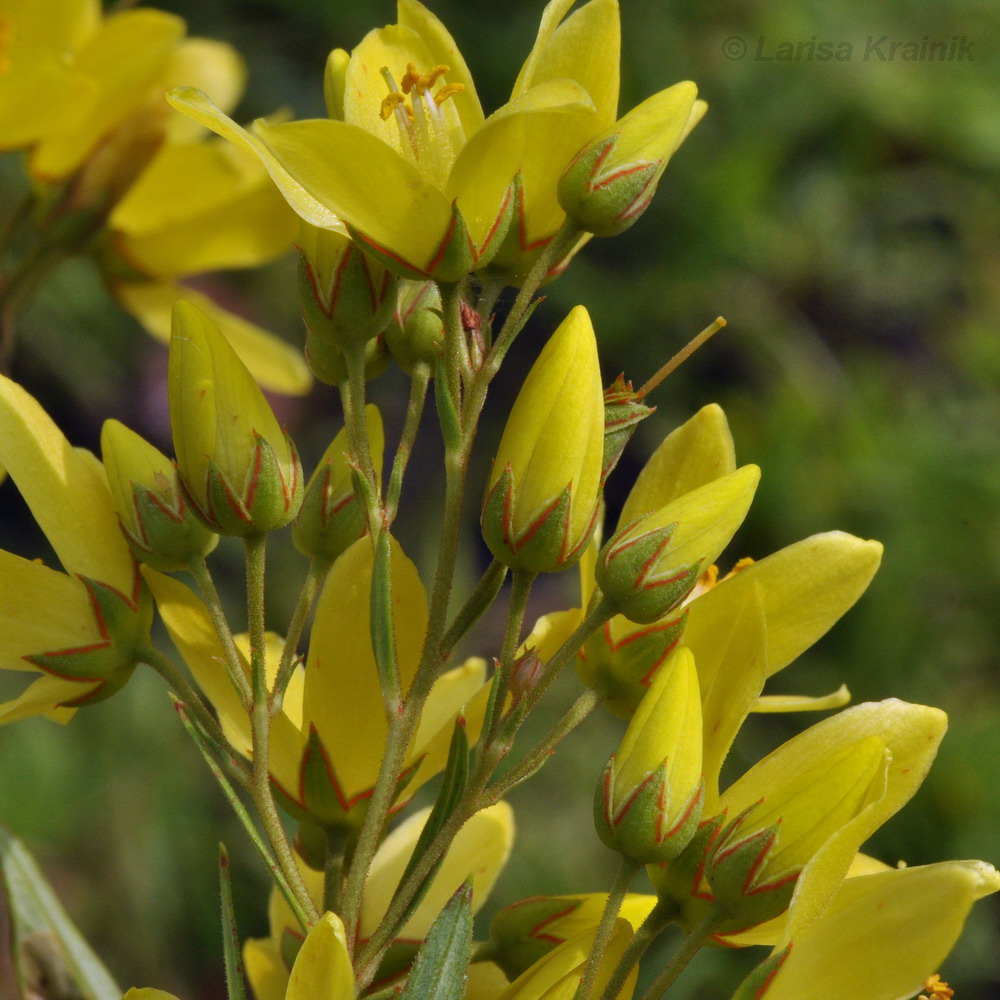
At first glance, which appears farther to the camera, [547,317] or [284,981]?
[547,317]

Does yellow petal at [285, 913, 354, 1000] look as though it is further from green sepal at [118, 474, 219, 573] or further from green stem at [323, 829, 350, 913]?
green sepal at [118, 474, 219, 573]

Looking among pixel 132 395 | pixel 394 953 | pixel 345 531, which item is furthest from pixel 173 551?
pixel 132 395

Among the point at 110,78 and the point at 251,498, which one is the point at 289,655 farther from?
the point at 110,78

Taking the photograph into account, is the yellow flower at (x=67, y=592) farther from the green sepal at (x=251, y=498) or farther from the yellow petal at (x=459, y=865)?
the yellow petal at (x=459, y=865)

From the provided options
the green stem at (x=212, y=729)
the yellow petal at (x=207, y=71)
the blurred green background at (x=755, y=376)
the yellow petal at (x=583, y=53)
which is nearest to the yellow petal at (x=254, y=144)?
the yellow petal at (x=583, y=53)

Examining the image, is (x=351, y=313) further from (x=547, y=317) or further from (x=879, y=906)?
(x=547, y=317)

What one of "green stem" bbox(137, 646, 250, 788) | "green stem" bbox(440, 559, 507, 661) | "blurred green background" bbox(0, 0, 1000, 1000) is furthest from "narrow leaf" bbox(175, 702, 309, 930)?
"blurred green background" bbox(0, 0, 1000, 1000)
